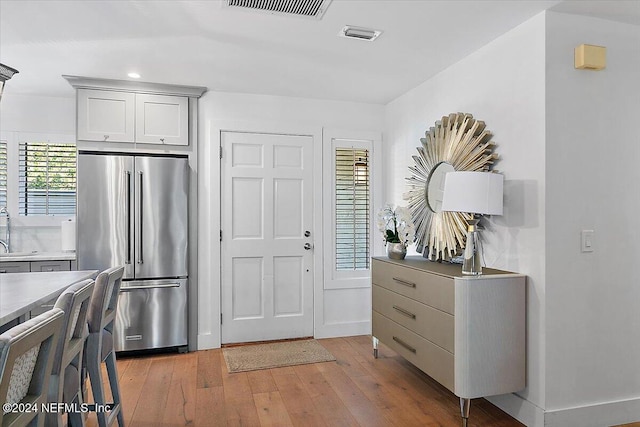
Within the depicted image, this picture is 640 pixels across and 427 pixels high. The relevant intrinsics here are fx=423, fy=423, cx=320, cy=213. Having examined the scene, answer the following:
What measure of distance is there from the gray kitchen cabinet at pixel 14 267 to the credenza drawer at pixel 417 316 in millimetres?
3010

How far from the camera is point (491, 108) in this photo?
2.90 meters

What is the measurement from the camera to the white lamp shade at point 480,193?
2518 mm

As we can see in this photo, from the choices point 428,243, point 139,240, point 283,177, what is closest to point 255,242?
point 283,177

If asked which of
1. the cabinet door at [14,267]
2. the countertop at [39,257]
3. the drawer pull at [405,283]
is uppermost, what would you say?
the countertop at [39,257]

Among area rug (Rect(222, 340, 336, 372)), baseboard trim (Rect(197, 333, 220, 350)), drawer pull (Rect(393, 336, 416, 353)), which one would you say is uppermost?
drawer pull (Rect(393, 336, 416, 353))

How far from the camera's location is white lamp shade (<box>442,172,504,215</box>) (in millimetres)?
2518

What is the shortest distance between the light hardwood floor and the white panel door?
0.64 meters

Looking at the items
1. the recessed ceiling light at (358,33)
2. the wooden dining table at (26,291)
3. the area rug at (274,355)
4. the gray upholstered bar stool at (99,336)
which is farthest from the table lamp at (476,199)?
the wooden dining table at (26,291)

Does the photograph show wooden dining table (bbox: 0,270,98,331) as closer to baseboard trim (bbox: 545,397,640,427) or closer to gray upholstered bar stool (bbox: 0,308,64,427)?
gray upholstered bar stool (bbox: 0,308,64,427)

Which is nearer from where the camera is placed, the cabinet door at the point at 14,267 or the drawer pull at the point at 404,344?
the drawer pull at the point at 404,344

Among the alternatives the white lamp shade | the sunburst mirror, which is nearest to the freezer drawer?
the sunburst mirror

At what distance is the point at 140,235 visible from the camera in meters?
3.76

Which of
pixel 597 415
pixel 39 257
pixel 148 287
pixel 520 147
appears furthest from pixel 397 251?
pixel 39 257

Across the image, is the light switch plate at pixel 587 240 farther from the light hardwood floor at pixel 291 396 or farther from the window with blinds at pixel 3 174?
the window with blinds at pixel 3 174
